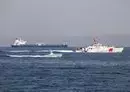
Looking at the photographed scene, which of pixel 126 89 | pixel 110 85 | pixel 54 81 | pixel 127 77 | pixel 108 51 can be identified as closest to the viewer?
pixel 126 89

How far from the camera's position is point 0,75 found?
274 ft

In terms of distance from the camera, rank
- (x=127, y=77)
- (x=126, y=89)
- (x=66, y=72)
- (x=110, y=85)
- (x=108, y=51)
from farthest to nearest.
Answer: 1. (x=108, y=51)
2. (x=66, y=72)
3. (x=127, y=77)
4. (x=110, y=85)
5. (x=126, y=89)

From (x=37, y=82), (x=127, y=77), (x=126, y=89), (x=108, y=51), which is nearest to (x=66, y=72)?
(x=127, y=77)

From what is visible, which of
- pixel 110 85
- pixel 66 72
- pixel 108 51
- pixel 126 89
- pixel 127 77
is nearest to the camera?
pixel 126 89

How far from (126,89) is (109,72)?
24637 millimetres

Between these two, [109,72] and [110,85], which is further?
[109,72]

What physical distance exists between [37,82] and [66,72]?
59.2 feet

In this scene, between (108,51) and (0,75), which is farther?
(108,51)

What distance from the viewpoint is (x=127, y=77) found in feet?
261

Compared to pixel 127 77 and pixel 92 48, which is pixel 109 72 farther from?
pixel 92 48

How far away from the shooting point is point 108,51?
613 feet

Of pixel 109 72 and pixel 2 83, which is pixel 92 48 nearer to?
pixel 109 72

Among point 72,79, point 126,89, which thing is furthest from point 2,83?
point 126,89

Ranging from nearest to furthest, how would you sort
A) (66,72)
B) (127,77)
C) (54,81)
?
(54,81), (127,77), (66,72)
